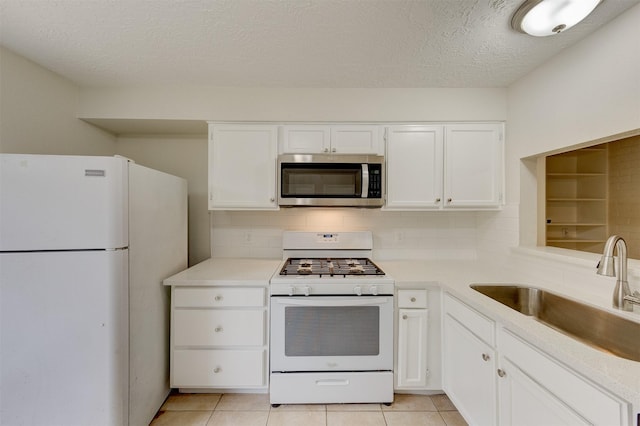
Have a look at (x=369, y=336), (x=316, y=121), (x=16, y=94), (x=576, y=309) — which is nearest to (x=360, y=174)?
(x=316, y=121)

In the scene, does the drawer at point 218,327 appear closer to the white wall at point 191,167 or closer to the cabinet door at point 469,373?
the white wall at point 191,167

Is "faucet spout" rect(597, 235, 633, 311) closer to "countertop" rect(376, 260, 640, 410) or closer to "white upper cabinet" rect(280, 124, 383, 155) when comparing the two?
"countertop" rect(376, 260, 640, 410)

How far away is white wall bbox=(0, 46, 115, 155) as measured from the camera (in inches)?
64.2

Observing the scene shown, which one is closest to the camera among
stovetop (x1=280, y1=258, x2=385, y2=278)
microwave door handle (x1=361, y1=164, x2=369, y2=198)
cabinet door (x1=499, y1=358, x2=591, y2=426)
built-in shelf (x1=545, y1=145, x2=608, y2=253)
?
cabinet door (x1=499, y1=358, x2=591, y2=426)

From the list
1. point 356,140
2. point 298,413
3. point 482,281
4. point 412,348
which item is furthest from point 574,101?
point 298,413

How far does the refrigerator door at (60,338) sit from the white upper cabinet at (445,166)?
203 cm

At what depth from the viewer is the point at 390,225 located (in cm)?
254

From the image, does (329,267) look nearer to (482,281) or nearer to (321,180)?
(321,180)

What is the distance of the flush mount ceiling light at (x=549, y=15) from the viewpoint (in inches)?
46.5

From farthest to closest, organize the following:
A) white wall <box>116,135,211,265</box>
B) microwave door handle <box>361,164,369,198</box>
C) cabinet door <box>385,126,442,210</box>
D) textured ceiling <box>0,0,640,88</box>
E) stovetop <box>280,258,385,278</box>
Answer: white wall <box>116,135,211,265</box> → cabinet door <box>385,126,442,210</box> → microwave door handle <box>361,164,369,198</box> → stovetop <box>280,258,385,278</box> → textured ceiling <box>0,0,640,88</box>

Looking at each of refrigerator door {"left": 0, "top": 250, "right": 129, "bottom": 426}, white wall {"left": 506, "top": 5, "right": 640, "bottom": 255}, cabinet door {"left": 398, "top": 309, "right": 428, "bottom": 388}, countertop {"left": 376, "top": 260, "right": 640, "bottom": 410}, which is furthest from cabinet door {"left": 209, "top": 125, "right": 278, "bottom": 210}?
white wall {"left": 506, "top": 5, "right": 640, "bottom": 255}

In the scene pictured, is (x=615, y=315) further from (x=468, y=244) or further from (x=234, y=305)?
(x=234, y=305)

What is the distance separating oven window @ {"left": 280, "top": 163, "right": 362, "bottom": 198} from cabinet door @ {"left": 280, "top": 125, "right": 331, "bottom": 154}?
145 millimetres

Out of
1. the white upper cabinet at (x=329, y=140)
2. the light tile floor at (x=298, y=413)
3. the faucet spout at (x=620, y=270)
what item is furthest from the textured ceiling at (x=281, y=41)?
the light tile floor at (x=298, y=413)
